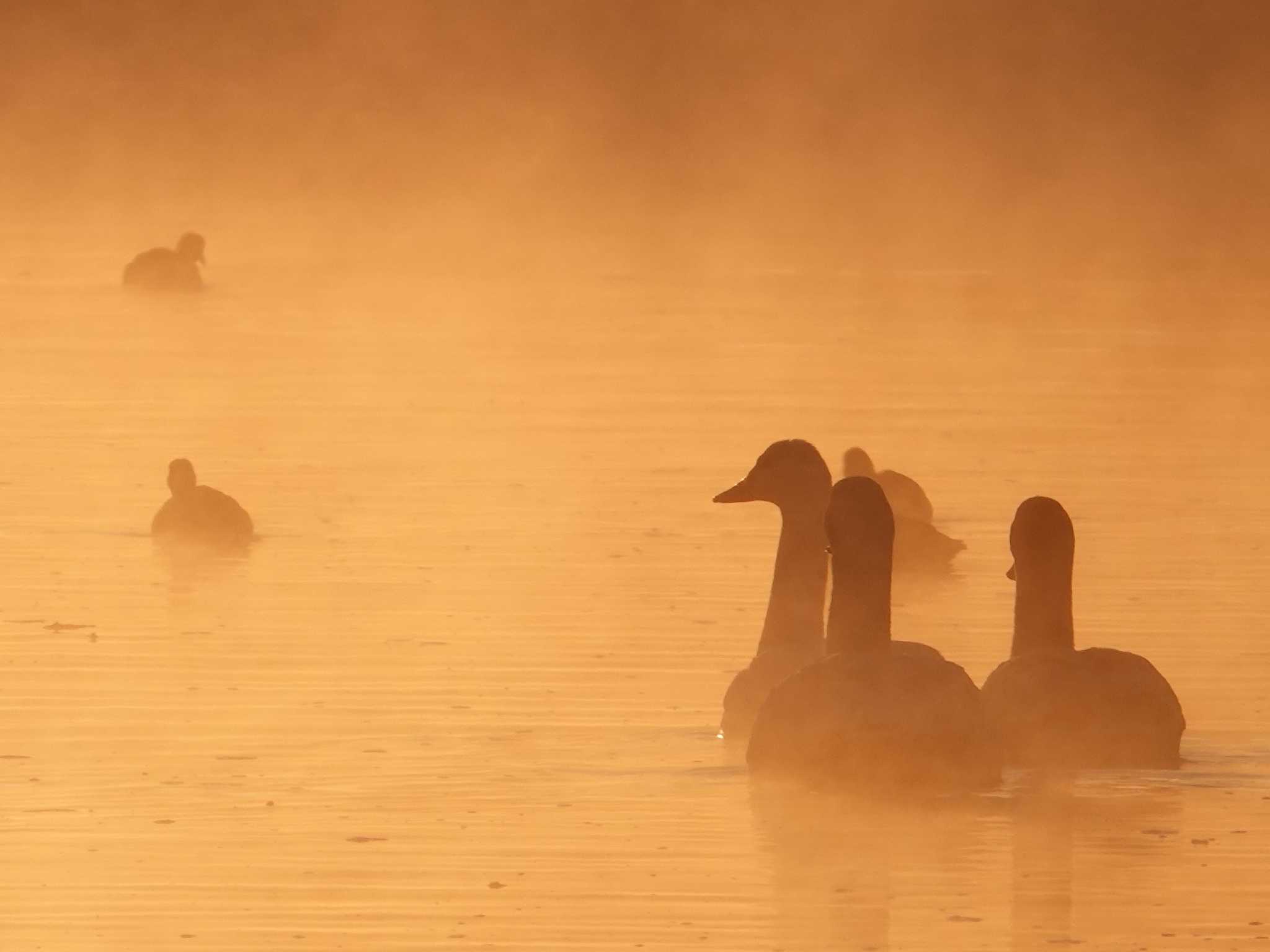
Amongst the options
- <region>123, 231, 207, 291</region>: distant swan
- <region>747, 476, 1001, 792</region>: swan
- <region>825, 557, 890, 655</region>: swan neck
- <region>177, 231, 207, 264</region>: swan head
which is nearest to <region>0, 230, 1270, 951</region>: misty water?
<region>747, 476, 1001, 792</region>: swan

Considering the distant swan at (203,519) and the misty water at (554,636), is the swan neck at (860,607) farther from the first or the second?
the distant swan at (203,519)

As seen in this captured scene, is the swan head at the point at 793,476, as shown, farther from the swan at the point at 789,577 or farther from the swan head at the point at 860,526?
the swan head at the point at 860,526

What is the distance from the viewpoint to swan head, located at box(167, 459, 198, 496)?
17828 millimetres

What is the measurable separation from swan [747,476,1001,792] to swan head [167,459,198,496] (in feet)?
22.1

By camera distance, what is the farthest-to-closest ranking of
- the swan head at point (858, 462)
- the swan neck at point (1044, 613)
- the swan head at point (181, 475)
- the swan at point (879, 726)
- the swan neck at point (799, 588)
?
the swan head at point (858, 462), the swan head at point (181, 475), the swan neck at point (799, 588), the swan neck at point (1044, 613), the swan at point (879, 726)

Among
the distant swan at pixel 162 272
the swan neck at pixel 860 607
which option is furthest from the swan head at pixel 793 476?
the distant swan at pixel 162 272

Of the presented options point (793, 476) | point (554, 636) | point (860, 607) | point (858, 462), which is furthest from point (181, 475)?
point (860, 607)

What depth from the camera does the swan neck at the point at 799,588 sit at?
13078 mm

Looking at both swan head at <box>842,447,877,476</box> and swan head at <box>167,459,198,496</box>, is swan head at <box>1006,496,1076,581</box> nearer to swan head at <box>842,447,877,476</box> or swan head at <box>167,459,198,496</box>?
swan head at <box>842,447,877,476</box>

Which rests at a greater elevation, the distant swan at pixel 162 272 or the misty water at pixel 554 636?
the distant swan at pixel 162 272

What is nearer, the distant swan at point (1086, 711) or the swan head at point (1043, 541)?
the distant swan at point (1086, 711)

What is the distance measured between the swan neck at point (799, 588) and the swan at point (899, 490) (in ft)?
12.2

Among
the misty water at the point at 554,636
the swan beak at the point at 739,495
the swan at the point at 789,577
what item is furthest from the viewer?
the swan beak at the point at 739,495

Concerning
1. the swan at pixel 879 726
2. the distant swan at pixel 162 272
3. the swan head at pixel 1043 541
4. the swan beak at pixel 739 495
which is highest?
the distant swan at pixel 162 272
